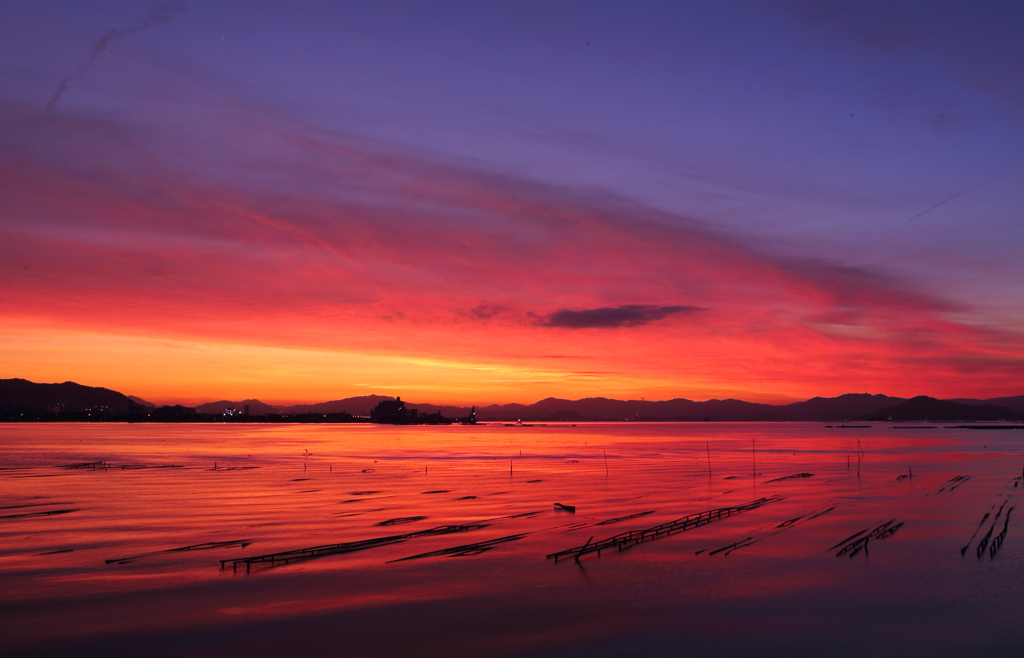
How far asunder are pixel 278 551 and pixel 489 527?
1233 centimetres

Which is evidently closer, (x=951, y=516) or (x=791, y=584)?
(x=791, y=584)

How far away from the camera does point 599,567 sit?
2998cm

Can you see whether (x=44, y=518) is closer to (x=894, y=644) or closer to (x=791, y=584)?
(x=791, y=584)

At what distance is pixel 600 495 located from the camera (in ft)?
186

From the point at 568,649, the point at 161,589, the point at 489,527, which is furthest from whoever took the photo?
the point at 489,527

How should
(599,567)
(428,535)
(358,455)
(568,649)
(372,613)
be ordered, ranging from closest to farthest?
1. (568,649)
2. (372,613)
3. (599,567)
4. (428,535)
5. (358,455)

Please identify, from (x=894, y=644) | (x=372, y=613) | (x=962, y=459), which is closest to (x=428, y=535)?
(x=372, y=613)

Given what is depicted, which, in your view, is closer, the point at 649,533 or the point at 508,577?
the point at 508,577

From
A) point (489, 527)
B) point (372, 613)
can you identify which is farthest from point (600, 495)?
point (372, 613)

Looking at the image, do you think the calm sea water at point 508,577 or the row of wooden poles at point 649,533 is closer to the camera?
the calm sea water at point 508,577

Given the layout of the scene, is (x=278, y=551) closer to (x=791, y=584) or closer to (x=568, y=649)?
(x=568, y=649)

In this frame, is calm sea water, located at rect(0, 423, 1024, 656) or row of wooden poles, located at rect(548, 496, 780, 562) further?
row of wooden poles, located at rect(548, 496, 780, 562)

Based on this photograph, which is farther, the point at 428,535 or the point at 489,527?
the point at 489,527

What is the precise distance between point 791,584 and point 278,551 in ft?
75.2
